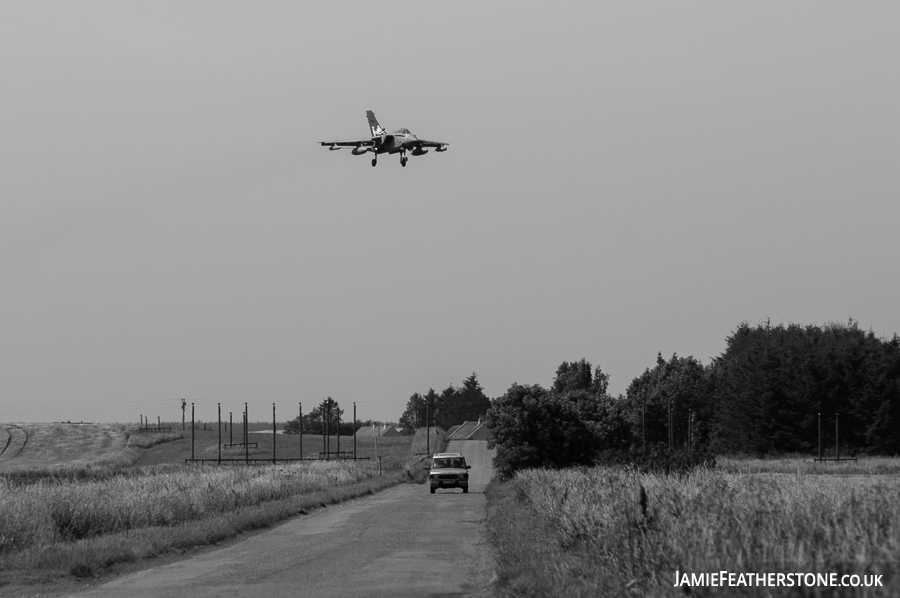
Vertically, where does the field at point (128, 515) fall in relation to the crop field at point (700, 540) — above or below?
below

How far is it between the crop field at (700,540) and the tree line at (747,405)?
35.2 m

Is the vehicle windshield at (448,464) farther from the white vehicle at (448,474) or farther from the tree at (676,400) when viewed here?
the tree at (676,400)

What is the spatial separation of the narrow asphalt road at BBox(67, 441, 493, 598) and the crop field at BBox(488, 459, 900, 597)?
1.31 m

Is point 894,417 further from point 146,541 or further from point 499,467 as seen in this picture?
point 146,541

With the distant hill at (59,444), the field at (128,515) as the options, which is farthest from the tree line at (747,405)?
the distant hill at (59,444)

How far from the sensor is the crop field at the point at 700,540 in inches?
421

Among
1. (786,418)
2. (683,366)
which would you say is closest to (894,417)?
(786,418)

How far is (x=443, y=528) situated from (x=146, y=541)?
8764mm

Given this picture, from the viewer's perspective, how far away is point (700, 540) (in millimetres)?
12078

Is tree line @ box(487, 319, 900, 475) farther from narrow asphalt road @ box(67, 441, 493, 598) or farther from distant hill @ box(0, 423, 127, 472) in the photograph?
distant hill @ box(0, 423, 127, 472)

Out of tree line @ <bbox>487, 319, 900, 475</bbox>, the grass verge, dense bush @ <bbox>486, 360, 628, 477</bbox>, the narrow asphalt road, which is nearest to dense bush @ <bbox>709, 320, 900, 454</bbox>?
tree line @ <bbox>487, 319, 900, 475</bbox>

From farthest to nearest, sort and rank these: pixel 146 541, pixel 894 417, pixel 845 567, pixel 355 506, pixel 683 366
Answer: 1. pixel 683 366
2. pixel 894 417
3. pixel 355 506
4. pixel 146 541
5. pixel 845 567

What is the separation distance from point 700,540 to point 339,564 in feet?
31.7

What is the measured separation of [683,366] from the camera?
138750mm
